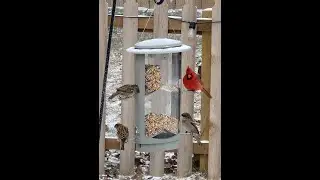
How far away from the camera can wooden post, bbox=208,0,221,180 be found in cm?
381

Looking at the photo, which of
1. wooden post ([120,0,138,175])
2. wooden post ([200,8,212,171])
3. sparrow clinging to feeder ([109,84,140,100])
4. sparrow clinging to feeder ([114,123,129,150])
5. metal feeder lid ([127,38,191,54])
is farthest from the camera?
wooden post ([200,8,212,171])

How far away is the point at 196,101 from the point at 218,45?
1.38ft

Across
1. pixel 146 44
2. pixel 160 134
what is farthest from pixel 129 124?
pixel 146 44

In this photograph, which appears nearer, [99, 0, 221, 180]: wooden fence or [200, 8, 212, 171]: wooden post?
[99, 0, 221, 180]: wooden fence

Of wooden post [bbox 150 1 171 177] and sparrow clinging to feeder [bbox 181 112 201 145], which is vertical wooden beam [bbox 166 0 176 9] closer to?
wooden post [bbox 150 1 171 177]

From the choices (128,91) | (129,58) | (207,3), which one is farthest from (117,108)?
(207,3)

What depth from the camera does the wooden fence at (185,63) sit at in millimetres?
3746

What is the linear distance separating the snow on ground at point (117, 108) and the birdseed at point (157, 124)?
1.47ft

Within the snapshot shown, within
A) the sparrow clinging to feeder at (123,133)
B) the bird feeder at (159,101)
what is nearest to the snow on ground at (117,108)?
the sparrow clinging to feeder at (123,133)

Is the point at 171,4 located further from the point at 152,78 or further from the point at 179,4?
the point at 152,78

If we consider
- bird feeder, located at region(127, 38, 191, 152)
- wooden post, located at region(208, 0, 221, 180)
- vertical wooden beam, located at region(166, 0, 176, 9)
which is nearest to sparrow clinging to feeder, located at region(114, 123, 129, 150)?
bird feeder, located at region(127, 38, 191, 152)

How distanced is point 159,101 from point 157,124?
0.11 metres

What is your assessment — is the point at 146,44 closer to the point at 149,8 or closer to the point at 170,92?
the point at 170,92

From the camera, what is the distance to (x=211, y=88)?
388 cm
